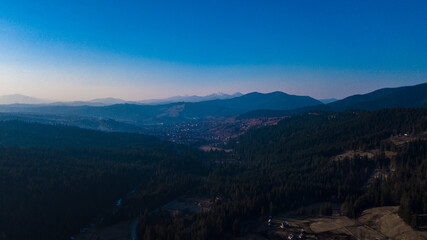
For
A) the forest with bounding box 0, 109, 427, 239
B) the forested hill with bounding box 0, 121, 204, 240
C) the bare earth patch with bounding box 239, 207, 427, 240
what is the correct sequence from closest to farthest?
the bare earth patch with bounding box 239, 207, 427, 240, the forest with bounding box 0, 109, 427, 239, the forested hill with bounding box 0, 121, 204, 240

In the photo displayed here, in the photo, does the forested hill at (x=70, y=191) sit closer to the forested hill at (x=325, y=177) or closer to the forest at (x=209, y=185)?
the forest at (x=209, y=185)

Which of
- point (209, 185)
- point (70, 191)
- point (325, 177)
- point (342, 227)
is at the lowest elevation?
point (209, 185)

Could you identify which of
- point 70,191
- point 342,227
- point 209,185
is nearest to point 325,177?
point 209,185

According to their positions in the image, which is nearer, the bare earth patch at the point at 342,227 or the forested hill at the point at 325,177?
the bare earth patch at the point at 342,227

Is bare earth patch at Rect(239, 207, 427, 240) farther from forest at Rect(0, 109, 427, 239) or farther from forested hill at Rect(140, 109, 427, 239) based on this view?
forested hill at Rect(140, 109, 427, 239)

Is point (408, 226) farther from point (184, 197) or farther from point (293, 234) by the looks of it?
point (184, 197)

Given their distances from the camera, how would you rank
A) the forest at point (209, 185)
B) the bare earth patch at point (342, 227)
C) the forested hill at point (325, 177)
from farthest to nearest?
the forest at point (209, 185) → the forested hill at point (325, 177) → the bare earth patch at point (342, 227)

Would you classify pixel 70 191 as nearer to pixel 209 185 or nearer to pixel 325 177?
pixel 209 185

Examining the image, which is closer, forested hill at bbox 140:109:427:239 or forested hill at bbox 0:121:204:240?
forested hill at bbox 140:109:427:239

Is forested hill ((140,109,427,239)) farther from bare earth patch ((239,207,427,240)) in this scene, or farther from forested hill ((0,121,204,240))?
forested hill ((0,121,204,240))

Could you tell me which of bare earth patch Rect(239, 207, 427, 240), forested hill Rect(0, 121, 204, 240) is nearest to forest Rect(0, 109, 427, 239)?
forested hill Rect(0, 121, 204, 240)

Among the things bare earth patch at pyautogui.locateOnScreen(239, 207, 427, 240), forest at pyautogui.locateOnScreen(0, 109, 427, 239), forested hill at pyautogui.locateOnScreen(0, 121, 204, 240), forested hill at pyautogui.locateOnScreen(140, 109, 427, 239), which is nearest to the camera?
bare earth patch at pyautogui.locateOnScreen(239, 207, 427, 240)

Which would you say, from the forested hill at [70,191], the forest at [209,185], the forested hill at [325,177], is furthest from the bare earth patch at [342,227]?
the forested hill at [70,191]

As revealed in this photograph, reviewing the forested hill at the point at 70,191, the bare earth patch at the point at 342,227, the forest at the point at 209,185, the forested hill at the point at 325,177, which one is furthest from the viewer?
the forested hill at the point at 70,191
